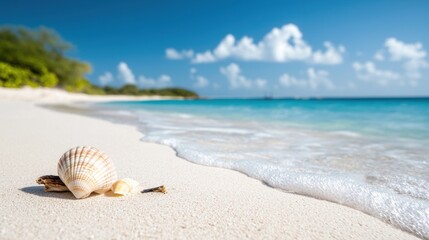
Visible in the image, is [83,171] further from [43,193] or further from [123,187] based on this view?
[43,193]

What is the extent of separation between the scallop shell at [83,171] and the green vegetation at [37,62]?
138 feet

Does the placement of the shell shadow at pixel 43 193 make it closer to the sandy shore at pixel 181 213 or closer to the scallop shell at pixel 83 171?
the sandy shore at pixel 181 213

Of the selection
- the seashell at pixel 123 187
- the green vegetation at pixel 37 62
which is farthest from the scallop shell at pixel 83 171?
the green vegetation at pixel 37 62

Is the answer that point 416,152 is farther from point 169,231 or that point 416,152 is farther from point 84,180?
point 84,180

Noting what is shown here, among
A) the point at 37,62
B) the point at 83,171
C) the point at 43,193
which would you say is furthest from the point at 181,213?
the point at 37,62

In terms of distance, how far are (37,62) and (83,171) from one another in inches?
1882

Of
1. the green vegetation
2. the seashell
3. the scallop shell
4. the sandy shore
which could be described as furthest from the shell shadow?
the green vegetation

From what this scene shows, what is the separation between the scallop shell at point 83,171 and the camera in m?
2.00

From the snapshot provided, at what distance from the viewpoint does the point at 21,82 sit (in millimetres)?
37875

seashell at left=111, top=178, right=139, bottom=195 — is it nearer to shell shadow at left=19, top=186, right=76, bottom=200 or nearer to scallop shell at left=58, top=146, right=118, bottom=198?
scallop shell at left=58, top=146, right=118, bottom=198

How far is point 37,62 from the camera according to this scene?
42.0 m

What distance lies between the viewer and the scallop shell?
6.56 feet

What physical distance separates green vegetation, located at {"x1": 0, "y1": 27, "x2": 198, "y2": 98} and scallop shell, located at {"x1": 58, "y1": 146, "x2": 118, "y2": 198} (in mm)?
42019

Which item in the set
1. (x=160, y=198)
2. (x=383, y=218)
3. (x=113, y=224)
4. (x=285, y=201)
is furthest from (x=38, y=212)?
(x=383, y=218)
